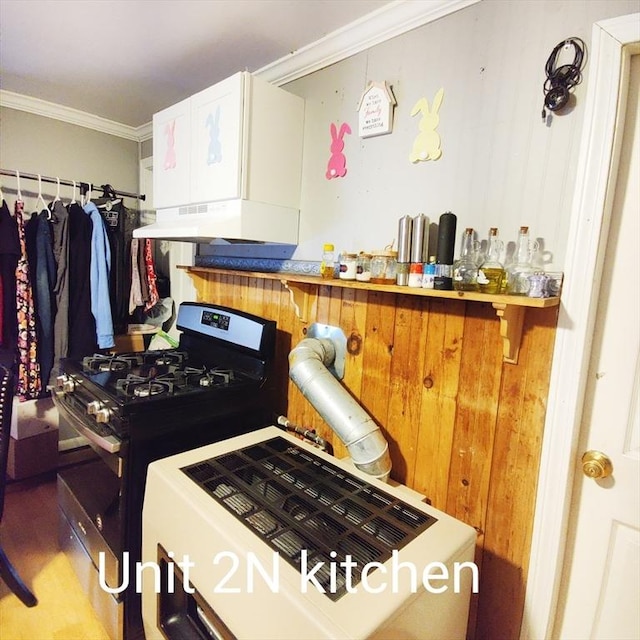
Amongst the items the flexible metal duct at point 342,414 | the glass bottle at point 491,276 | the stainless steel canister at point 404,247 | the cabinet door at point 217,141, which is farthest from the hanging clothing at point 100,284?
the glass bottle at point 491,276

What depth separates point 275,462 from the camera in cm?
130

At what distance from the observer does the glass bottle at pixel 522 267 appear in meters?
1.08

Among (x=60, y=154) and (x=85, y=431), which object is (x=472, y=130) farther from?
(x=60, y=154)

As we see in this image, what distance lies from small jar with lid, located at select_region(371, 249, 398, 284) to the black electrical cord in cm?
56

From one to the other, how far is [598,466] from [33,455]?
9.11 feet

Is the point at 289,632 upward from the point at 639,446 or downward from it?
downward

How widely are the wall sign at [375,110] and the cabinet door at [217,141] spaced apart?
45cm

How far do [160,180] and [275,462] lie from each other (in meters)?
1.45

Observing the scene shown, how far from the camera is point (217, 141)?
1633 millimetres

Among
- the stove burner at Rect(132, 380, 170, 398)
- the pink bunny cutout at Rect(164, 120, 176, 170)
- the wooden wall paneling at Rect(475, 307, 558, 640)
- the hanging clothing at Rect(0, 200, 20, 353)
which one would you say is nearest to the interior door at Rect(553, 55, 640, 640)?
the wooden wall paneling at Rect(475, 307, 558, 640)

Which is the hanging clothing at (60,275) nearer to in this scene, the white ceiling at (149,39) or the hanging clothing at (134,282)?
the hanging clothing at (134,282)

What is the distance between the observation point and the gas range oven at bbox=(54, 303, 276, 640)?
1.33 meters

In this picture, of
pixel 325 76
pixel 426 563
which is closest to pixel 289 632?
pixel 426 563

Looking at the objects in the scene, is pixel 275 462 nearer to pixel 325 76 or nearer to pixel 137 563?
pixel 137 563
